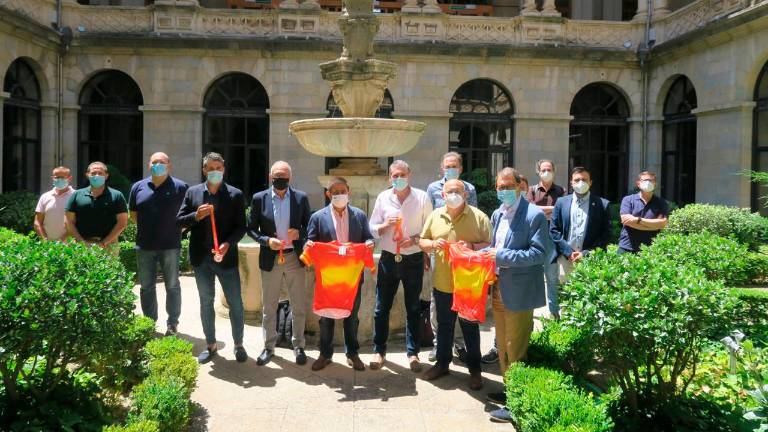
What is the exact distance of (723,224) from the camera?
13391 millimetres

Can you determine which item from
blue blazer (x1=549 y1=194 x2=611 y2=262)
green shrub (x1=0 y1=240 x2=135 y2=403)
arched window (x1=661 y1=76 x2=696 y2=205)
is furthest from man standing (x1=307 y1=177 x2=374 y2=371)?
arched window (x1=661 y1=76 x2=696 y2=205)

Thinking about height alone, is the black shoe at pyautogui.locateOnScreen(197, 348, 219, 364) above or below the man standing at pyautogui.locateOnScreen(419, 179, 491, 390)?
below

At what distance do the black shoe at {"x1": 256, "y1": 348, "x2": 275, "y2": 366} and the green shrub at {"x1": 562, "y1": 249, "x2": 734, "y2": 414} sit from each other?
3.52 metres

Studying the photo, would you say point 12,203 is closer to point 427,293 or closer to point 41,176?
point 41,176

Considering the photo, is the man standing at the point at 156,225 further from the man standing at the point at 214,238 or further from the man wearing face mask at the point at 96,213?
the man standing at the point at 214,238

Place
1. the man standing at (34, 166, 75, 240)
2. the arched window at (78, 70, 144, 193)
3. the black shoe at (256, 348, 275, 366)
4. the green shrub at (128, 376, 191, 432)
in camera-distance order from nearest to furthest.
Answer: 1. the green shrub at (128, 376, 191, 432)
2. the black shoe at (256, 348, 275, 366)
3. the man standing at (34, 166, 75, 240)
4. the arched window at (78, 70, 144, 193)

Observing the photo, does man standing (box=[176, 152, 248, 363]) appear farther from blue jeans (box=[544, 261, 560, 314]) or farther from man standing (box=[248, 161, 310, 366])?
blue jeans (box=[544, 261, 560, 314])

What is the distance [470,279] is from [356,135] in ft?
9.74

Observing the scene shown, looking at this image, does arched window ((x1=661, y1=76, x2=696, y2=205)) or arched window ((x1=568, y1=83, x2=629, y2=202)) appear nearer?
arched window ((x1=661, y1=76, x2=696, y2=205))

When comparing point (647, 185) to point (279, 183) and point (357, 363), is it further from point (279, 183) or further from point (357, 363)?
point (279, 183)

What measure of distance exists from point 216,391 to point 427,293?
108 inches

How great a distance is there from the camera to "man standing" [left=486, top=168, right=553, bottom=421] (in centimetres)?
577

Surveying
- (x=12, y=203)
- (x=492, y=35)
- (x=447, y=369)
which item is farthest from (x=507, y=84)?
(x=447, y=369)

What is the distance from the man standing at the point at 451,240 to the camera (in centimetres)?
630
